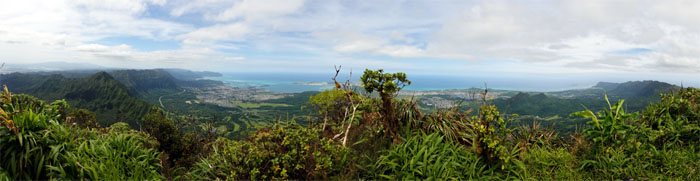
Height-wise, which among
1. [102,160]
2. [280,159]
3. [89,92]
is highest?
[280,159]

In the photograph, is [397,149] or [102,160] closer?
[102,160]

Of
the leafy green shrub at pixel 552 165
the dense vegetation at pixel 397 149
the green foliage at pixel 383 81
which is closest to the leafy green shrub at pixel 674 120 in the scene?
the dense vegetation at pixel 397 149

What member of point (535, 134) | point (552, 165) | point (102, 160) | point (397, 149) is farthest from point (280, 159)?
point (535, 134)

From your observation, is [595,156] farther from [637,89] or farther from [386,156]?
[637,89]

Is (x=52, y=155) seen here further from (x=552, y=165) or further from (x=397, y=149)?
(x=552, y=165)

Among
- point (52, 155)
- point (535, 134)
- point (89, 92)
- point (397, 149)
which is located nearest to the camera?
point (52, 155)

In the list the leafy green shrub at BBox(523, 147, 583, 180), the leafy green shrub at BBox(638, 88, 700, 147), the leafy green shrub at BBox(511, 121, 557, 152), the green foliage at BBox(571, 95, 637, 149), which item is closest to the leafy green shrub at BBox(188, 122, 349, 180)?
the leafy green shrub at BBox(523, 147, 583, 180)

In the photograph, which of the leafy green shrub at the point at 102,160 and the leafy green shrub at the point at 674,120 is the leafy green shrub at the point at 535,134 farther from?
the leafy green shrub at the point at 102,160
